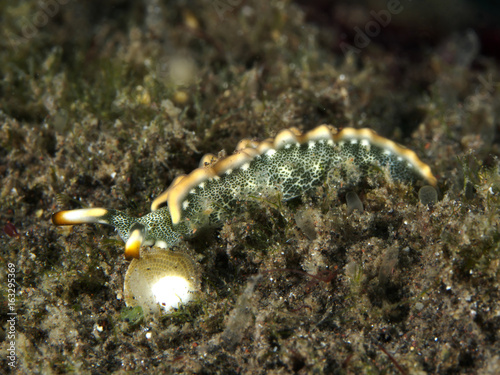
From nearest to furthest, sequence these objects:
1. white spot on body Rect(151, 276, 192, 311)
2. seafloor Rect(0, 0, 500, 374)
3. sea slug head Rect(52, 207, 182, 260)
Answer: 1. seafloor Rect(0, 0, 500, 374)
2. white spot on body Rect(151, 276, 192, 311)
3. sea slug head Rect(52, 207, 182, 260)

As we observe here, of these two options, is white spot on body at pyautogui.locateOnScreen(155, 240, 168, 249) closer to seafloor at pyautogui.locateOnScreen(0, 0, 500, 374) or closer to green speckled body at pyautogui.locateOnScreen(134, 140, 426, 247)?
green speckled body at pyautogui.locateOnScreen(134, 140, 426, 247)

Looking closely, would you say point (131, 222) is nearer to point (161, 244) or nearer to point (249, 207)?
point (161, 244)

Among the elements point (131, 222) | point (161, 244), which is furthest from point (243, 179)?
point (131, 222)

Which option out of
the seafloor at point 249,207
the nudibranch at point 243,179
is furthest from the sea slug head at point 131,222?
the seafloor at point 249,207

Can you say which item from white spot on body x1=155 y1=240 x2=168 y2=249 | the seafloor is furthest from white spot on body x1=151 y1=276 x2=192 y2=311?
white spot on body x1=155 y1=240 x2=168 y2=249

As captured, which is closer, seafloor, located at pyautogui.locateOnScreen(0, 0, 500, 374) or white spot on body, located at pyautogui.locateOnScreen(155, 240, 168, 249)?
seafloor, located at pyautogui.locateOnScreen(0, 0, 500, 374)

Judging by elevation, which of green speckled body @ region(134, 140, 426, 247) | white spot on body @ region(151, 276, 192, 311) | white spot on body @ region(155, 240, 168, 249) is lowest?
white spot on body @ region(151, 276, 192, 311)
